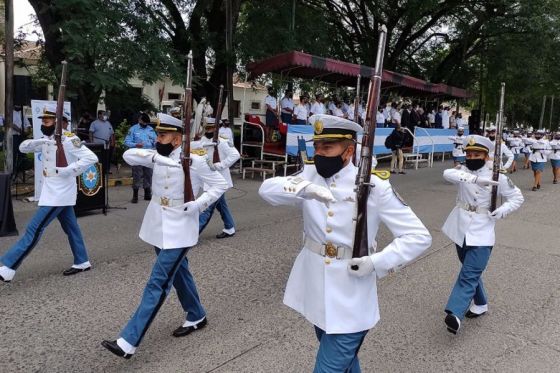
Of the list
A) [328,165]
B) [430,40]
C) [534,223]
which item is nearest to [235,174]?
[534,223]

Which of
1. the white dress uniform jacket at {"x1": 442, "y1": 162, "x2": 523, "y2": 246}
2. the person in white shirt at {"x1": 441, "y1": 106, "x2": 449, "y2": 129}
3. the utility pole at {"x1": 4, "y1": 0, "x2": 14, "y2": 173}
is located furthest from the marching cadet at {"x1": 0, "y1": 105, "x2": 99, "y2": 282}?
the person in white shirt at {"x1": 441, "y1": 106, "x2": 449, "y2": 129}

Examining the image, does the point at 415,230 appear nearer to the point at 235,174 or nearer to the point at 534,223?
the point at 534,223

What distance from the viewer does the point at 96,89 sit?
10.8m

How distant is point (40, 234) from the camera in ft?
18.2

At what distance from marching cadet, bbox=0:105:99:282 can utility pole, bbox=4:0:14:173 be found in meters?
5.21

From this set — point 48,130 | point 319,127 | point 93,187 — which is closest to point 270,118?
point 93,187

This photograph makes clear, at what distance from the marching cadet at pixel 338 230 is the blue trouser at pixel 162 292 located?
4.93ft

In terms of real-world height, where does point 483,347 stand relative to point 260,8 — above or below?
below

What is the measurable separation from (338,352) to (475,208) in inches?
112

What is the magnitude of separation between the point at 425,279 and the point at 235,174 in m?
9.47

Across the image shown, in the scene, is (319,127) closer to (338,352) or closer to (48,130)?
(338,352)

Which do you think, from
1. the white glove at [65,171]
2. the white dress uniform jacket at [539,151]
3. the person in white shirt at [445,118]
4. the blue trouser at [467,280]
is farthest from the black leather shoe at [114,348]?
the person in white shirt at [445,118]

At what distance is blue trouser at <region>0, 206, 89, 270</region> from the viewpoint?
540cm

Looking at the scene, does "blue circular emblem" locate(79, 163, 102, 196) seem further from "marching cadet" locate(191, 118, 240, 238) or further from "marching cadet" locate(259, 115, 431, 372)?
"marching cadet" locate(259, 115, 431, 372)
